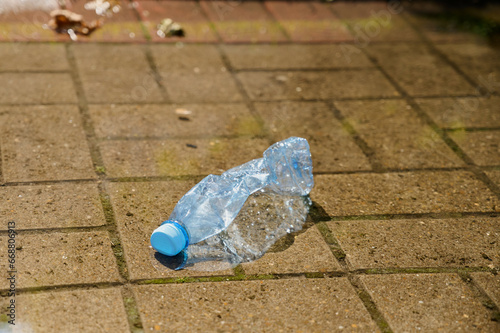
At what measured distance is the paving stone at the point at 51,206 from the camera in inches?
96.1

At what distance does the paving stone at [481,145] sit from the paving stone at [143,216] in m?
1.59

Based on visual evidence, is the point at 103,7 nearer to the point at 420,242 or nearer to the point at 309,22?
the point at 309,22

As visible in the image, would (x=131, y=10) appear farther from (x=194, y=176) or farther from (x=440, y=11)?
(x=440, y=11)

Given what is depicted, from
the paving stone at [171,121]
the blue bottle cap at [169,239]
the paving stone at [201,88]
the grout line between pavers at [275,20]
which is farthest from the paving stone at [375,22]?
the blue bottle cap at [169,239]

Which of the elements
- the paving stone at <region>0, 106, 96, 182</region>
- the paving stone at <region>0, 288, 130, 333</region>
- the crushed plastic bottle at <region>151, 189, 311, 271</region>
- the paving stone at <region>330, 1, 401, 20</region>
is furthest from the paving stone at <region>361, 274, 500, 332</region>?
the paving stone at <region>330, 1, 401, 20</region>

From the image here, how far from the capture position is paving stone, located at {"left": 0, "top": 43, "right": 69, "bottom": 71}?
3.66 m

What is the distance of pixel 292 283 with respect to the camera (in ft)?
7.43

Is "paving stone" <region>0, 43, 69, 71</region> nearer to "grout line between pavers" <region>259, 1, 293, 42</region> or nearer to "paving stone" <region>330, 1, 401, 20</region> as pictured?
"grout line between pavers" <region>259, 1, 293, 42</region>

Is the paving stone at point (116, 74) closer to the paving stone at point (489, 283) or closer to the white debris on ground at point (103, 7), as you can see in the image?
the white debris on ground at point (103, 7)

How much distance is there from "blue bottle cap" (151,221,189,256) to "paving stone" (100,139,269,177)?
59 centimetres

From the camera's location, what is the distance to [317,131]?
11.0 ft

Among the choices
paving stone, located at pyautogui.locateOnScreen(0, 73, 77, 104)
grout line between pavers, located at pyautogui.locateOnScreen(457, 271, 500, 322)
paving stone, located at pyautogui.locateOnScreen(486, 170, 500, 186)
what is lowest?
paving stone, located at pyautogui.locateOnScreen(0, 73, 77, 104)

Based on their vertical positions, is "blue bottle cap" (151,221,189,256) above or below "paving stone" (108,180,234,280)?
above

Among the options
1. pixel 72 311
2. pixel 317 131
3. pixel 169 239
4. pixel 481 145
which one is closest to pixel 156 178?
pixel 169 239
